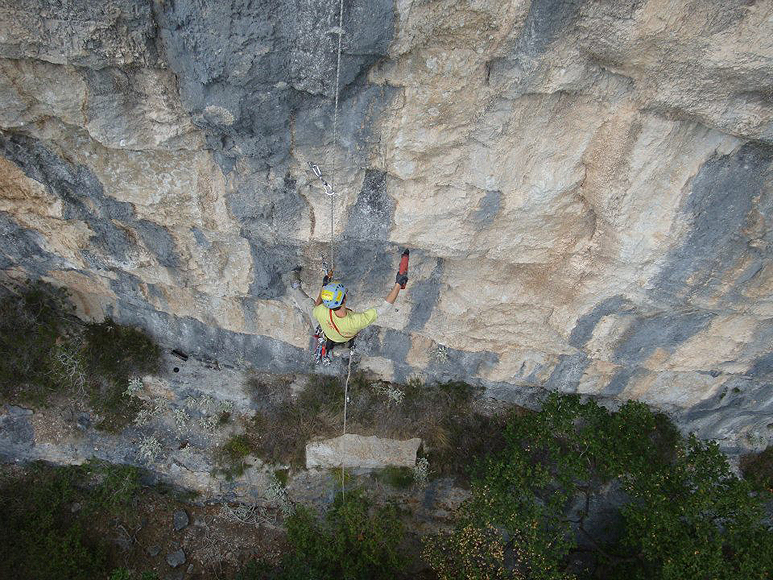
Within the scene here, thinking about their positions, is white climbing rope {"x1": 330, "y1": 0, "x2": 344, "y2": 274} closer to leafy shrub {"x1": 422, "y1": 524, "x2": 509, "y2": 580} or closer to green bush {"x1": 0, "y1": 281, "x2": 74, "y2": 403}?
leafy shrub {"x1": 422, "y1": 524, "x2": 509, "y2": 580}

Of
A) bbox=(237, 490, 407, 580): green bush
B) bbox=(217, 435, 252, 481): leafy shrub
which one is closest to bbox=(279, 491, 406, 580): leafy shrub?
bbox=(237, 490, 407, 580): green bush

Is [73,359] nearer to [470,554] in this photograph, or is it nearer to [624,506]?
[470,554]

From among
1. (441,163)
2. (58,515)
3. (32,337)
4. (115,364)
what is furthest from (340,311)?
(58,515)

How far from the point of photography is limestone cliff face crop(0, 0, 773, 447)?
11.1ft

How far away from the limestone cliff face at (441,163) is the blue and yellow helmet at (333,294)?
555 millimetres

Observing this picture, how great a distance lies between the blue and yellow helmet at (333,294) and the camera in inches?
195

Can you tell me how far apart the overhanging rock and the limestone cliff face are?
232 centimetres

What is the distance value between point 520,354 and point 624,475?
7.01 ft

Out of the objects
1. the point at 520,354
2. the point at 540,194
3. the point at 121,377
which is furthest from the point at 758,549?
the point at 121,377

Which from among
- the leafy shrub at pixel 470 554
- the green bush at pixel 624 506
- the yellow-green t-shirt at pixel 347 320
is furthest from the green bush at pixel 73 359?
the green bush at pixel 624 506

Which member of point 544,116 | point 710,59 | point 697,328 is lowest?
point 697,328

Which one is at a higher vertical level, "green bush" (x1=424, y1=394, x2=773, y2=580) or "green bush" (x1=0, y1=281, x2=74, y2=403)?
"green bush" (x1=0, y1=281, x2=74, y2=403)

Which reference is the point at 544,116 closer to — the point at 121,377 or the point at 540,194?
the point at 540,194

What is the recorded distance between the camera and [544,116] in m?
3.95
